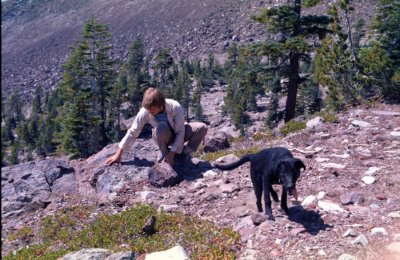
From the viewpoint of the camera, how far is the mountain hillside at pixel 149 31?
9719 centimetres

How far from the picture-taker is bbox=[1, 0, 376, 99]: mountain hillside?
319 ft

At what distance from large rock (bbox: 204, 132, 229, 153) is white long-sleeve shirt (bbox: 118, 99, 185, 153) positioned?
158 inches

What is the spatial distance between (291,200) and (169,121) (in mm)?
2357

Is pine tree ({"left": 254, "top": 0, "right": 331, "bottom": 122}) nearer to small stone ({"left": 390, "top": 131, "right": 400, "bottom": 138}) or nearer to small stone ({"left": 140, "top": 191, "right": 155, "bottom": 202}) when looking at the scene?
small stone ({"left": 390, "top": 131, "right": 400, "bottom": 138})

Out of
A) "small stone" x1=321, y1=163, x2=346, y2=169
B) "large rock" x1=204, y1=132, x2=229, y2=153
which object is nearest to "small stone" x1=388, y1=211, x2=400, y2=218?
"small stone" x1=321, y1=163, x2=346, y2=169

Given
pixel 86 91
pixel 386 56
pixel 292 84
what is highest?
pixel 386 56

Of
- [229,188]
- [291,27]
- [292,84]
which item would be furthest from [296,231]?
[292,84]

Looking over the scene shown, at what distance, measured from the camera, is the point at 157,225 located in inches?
237

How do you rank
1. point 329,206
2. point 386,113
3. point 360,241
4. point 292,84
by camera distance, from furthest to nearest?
point 292,84 < point 386,113 < point 329,206 < point 360,241

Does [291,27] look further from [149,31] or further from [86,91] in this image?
[149,31]

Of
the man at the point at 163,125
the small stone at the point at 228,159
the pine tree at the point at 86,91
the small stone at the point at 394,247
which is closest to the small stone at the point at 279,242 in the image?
the small stone at the point at 394,247

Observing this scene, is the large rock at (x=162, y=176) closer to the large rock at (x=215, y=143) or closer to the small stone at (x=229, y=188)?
the small stone at (x=229, y=188)

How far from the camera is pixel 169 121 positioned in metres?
7.43

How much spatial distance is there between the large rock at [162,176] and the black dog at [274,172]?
1746mm
